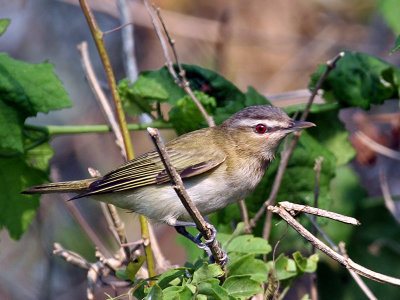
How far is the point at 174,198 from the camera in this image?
3594 mm

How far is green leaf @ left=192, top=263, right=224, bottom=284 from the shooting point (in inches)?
98.3

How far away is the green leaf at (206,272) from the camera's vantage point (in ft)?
8.20

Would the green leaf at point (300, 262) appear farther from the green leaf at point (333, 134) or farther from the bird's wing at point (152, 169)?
the green leaf at point (333, 134)

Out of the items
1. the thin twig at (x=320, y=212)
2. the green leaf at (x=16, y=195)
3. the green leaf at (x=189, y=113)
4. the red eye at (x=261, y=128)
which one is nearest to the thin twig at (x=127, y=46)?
the green leaf at (x=189, y=113)

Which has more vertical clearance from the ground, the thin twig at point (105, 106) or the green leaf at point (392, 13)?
the green leaf at point (392, 13)

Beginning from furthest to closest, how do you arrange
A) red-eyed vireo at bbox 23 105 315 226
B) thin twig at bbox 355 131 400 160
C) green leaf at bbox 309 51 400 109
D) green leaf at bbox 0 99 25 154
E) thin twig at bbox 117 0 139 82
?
thin twig at bbox 355 131 400 160
thin twig at bbox 117 0 139 82
green leaf at bbox 309 51 400 109
red-eyed vireo at bbox 23 105 315 226
green leaf at bbox 0 99 25 154

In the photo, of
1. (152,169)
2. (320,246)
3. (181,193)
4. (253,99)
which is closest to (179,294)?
(181,193)

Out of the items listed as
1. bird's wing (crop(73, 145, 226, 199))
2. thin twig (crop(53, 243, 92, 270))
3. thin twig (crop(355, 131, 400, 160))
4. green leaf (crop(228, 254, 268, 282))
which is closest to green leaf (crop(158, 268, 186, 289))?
green leaf (crop(228, 254, 268, 282))

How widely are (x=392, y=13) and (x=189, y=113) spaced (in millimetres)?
2188

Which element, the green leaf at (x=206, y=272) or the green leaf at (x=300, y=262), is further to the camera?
the green leaf at (x=300, y=262)

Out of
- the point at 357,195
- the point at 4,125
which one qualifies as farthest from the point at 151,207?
the point at 357,195

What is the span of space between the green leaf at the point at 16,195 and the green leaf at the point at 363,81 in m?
2.04

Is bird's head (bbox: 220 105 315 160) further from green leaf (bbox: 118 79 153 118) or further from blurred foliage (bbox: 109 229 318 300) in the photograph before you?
blurred foliage (bbox: 109 229 318 300)

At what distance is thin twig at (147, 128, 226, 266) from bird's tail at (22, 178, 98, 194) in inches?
52.8
